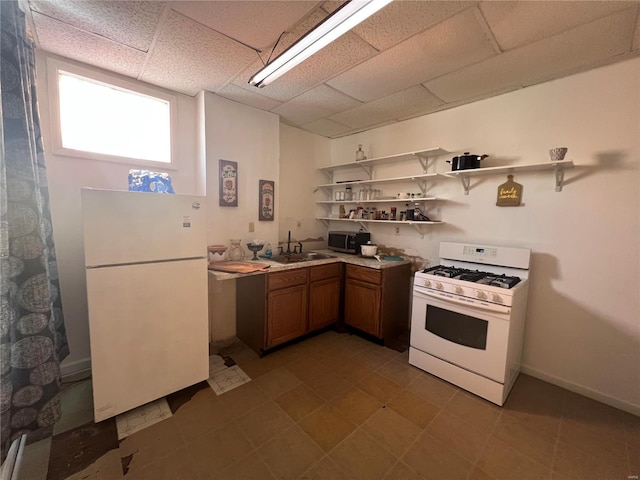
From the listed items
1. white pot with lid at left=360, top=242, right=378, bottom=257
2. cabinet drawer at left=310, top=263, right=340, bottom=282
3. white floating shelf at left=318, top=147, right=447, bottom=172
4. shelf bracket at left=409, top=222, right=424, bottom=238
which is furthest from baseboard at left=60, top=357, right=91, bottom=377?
shelf bracket at left=409, top=222, right=424, bottom=238

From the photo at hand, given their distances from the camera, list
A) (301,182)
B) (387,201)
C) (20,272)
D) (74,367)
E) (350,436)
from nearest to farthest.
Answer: (20,272)
(350,436)
(74,367)
(387,201)
(301,182)

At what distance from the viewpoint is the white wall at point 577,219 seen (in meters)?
Result: 1.91

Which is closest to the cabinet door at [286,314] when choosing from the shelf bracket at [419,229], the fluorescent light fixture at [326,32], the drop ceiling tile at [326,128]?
the shelf bracket at [419,229]

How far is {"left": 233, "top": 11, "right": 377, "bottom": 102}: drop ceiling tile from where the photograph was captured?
5.55ft

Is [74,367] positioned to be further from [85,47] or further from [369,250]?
[369,250]

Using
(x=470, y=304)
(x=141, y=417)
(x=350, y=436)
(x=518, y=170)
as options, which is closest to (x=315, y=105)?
(x=518, y=170)

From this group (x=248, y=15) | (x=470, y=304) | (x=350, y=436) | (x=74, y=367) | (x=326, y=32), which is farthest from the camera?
(x=74, y=367)

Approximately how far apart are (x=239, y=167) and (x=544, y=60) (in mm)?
2711

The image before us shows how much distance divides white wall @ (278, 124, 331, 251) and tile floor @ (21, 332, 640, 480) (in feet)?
6.18

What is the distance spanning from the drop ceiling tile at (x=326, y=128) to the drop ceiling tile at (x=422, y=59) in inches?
32.6

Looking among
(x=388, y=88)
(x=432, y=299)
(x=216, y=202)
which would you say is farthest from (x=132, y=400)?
(x=388, y=88)

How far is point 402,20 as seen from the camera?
4.98 ft

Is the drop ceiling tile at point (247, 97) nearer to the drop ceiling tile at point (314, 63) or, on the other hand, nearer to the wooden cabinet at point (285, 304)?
the drop ceiling tile at point (314, 63)

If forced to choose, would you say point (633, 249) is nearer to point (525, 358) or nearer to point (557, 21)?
point (525, 358)
